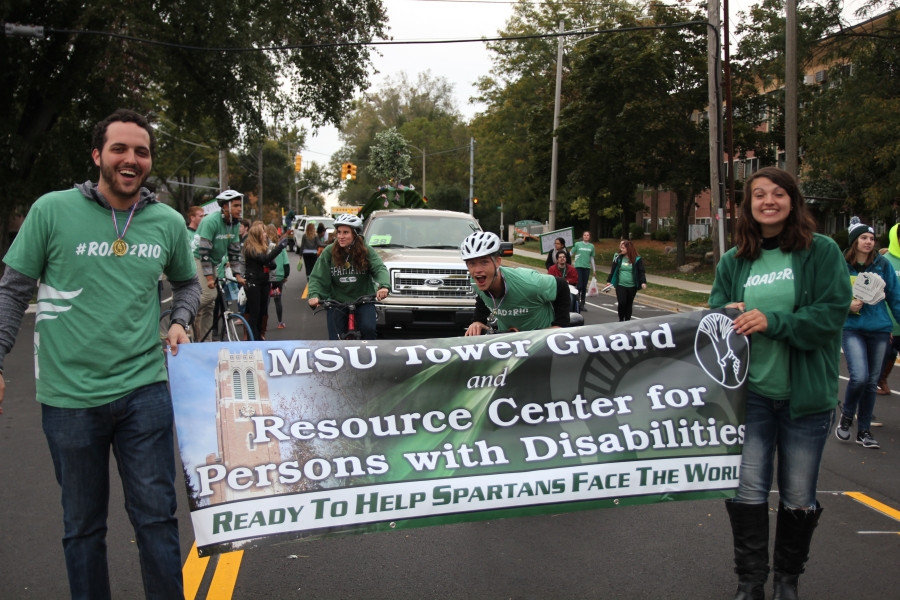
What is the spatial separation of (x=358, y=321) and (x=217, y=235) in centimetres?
301

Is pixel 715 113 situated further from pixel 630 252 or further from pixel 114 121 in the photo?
pixel 114 121

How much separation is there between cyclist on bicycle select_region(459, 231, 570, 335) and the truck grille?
24.8 ft

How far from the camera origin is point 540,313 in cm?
559

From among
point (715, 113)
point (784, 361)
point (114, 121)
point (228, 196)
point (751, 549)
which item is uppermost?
point (715, 113)

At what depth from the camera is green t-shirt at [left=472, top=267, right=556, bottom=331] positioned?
18.1 ft

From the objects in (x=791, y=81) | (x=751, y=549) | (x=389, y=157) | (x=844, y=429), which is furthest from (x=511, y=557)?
(x=389, y=157)

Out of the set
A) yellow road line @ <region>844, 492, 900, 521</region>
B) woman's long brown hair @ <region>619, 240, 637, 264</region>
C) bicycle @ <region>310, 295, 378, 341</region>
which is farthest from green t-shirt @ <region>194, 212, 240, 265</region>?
yellow road line @ <region>844, 492, 900, 521</region>

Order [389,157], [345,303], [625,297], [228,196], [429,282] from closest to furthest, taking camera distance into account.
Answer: [345,303] < [228,196] < [429,282] < [625,297] < [389,157]

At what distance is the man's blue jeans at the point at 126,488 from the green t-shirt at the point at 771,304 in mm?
2647

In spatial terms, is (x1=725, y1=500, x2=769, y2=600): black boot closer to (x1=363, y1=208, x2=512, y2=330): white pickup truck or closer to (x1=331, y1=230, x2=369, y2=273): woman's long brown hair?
(x1=331, y1=230, x2=369, y2=273): woman's long brown hair

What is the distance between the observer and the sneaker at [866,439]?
7.65 meters

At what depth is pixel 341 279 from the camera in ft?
30.2

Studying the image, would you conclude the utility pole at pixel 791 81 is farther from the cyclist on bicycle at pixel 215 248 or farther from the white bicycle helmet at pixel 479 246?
the white bicycle helmet at pixel 479 246

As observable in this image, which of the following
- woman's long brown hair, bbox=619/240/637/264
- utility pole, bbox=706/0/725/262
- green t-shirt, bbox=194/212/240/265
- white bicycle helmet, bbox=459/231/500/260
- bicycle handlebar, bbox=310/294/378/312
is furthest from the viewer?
utility pole, bbox=706/0/725/262
